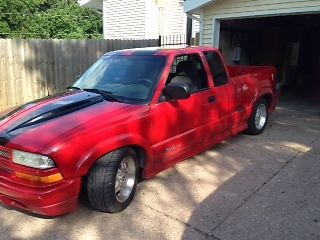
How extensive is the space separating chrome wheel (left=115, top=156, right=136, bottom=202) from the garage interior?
7827 mm

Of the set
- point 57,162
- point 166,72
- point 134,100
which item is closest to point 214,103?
point 166,72

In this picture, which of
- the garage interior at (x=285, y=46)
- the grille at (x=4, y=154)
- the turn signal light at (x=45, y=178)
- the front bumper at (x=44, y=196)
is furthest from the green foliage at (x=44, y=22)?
the turn signal light at (x=45, y=178)

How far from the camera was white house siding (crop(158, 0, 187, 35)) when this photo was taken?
55.6 feet

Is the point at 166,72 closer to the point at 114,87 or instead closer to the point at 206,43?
the point at 114,87

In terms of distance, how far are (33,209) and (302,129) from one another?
6006 millimetres

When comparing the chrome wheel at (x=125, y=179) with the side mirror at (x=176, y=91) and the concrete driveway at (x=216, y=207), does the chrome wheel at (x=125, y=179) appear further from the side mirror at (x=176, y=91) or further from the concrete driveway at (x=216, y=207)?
the side mirror at (x=176, y=91)

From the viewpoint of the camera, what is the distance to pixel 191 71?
5258 millimetres

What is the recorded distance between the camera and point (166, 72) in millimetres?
4582

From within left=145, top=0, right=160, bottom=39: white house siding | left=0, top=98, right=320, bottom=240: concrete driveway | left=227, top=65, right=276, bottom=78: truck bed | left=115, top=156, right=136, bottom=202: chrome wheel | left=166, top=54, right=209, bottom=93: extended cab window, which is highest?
left=145, top=0, right=160, bottom=39: white house siding

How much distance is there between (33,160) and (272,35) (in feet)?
41.6

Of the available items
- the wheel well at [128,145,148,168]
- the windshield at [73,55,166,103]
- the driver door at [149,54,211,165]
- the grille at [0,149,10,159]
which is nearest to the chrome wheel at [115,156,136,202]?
the wheel well at [128,145,148,168]

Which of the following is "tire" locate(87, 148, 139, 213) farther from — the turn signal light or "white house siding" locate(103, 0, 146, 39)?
"white house siding" locate(103, 0, 146, 39)

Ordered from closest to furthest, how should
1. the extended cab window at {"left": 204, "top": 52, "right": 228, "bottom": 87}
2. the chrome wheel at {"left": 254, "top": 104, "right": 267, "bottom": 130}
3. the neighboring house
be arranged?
the extended cab window at {"left": 204, "top": 52, "right": 228, "bottom": 87} < the chrome wheel at {"left": 254, "top": 104, "right": 267, "bottom": 130} < the neighboring house

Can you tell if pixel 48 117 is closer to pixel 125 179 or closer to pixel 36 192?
pixel 36 192
